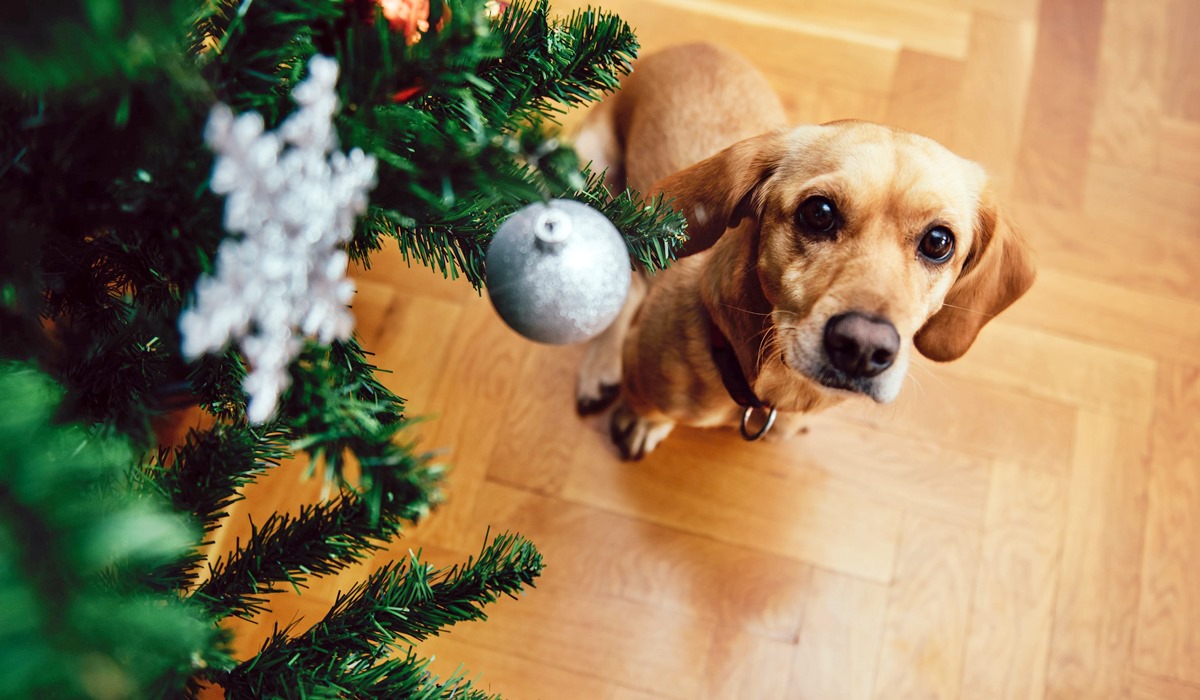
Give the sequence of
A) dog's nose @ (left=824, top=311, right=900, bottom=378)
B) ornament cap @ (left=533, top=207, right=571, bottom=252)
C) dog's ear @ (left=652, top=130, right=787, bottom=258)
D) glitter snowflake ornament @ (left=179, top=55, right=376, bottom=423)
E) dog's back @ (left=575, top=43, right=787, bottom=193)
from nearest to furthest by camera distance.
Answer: glitter snowflake ornament @ (left=179, top=55, right=376, bottom=423)
ornament cap @ (left=533, top=207, right=571, bottom=252)
dog's nose @ (left=824, top=311, right=900, bottom=378)
dog's ear @ (left=652, top=130, right=787, bottom=258)
dog's back @ (left=575, top=43, right=787, bottom=193)

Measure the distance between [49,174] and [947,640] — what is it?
149 centimetres

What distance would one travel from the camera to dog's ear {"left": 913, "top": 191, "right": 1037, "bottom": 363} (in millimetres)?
1119

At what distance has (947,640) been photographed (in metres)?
1.42

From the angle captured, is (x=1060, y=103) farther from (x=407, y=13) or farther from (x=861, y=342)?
(x=407, y=13)

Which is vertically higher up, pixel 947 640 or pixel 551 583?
pixel 551 583

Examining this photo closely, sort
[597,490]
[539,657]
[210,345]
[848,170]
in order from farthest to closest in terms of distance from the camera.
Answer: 1. [597,490]
2. [539,657]
3. [848,170]
4. [210,345]

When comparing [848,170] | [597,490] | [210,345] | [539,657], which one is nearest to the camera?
[210,345]

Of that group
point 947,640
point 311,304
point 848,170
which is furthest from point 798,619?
point 311,304

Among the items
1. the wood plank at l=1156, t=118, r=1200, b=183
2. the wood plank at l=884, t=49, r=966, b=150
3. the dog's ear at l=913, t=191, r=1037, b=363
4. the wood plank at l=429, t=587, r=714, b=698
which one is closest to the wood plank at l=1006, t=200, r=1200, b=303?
the wood plank at l=1156, t=118, r=1200, b=183

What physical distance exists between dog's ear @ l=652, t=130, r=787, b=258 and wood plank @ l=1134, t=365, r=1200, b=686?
109 cm

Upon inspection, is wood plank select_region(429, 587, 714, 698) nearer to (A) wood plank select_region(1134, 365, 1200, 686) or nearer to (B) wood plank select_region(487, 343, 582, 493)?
(B) wood plank select_region(487, 343, 582, 493)

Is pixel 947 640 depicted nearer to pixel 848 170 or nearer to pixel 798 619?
pixel 798 619

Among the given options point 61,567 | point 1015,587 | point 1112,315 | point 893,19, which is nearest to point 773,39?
→ point 893,19

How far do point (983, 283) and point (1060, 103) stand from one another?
1000mm
